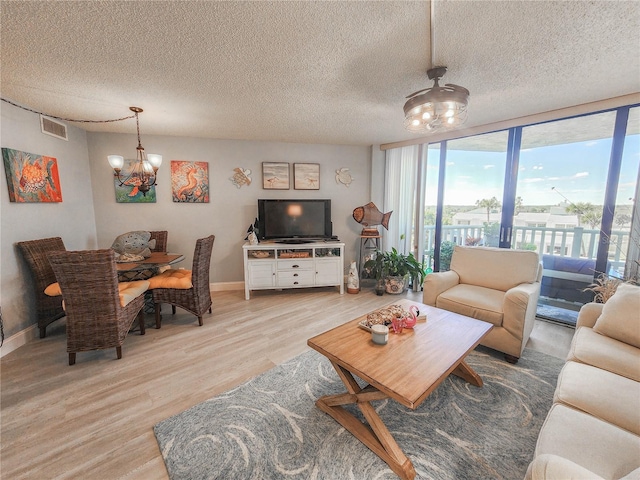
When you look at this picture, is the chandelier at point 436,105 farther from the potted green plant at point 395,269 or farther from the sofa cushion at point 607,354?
the potted green plant at point 395,269

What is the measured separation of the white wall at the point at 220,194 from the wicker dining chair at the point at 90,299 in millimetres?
1864

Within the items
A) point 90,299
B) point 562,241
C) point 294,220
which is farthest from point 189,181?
point 562,241

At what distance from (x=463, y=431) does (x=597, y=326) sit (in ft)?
3.79

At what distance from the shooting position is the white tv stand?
12.0 ft

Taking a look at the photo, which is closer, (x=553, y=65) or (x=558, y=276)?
(x=553, y=65)

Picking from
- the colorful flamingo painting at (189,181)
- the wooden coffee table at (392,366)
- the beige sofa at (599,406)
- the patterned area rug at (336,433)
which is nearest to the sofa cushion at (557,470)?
the beige sofa at (599,406)

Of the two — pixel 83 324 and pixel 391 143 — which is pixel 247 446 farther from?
pixel 391 143

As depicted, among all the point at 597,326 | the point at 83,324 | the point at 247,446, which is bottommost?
the point at 247,446

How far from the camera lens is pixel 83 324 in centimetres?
207

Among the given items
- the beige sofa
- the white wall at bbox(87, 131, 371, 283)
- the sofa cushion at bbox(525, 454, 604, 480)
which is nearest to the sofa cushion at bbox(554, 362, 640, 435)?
the beige sofa

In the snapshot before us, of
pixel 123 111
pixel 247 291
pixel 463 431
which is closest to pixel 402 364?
pixel 463 431

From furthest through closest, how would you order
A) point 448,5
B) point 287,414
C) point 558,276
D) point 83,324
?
point 558,276
point 83,324
point 287,414
point 448,5

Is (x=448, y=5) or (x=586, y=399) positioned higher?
(x=448, y=5)

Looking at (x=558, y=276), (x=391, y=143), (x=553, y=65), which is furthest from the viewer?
(x=391, y=143)
